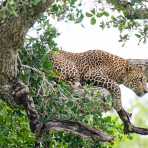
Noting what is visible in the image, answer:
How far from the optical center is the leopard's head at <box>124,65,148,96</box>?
10.6 meters

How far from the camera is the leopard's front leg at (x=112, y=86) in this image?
31.1ft

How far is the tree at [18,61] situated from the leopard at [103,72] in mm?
1912

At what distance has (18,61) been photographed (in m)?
7.53

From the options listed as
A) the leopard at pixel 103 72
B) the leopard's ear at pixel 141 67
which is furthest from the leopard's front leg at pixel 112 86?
the leopard's ear at pixel 141 67

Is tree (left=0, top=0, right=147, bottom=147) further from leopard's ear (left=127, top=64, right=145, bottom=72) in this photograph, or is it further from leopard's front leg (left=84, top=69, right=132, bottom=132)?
leopard's ear (left=127, top=64, right=145, bottom=72)

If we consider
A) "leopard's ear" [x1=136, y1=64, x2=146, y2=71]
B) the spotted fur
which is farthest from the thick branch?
"leopard's ear" [x1=136, y1=64, x2=146, y2=71]

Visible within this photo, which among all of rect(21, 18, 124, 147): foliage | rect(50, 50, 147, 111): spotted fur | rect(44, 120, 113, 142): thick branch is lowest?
rect(44, 120, 113, 142): thick branch

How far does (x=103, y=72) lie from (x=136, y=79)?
48 centimetres

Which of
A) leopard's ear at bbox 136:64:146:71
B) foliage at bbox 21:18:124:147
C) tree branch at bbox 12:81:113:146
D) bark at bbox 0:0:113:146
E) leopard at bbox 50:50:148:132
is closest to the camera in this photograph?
bark at bbox 0:0:113:146

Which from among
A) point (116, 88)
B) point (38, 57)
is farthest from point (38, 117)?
point (116, 88)

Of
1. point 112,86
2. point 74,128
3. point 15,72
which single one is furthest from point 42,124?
point 112,86

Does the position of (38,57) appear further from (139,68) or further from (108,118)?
(139,68)

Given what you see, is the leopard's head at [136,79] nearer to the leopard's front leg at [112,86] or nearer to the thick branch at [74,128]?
the leopard's front leg at [112,86]

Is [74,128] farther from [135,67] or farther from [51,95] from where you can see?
[135,67]
